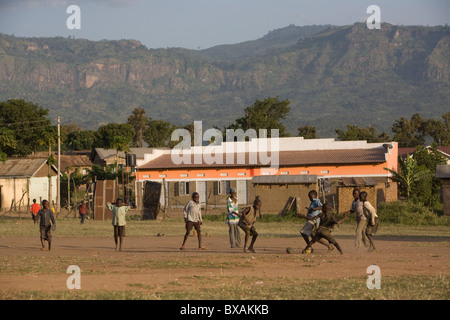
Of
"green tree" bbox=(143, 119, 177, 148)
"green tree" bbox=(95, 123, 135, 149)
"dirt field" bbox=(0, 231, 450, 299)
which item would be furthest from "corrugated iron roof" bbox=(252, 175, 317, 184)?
"green tree" bbox=(143, 119, 177, 148)

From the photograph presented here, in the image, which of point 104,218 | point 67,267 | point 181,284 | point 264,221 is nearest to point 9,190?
point 104,218

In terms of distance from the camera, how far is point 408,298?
11906 mm

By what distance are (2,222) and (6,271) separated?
23.4 metres

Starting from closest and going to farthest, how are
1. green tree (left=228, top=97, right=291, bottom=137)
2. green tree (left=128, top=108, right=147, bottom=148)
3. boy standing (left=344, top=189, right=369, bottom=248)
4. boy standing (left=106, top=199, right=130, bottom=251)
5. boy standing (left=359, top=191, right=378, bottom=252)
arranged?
boy standing (left=359, top=191, right=378, bottom=252) < boy standing (left=344, top=189, right=369, bottom=248) < boy standing (left=106, top=199, right=130, bottom=251) < green tree (left=228, top=97, right=291, bottom=137) < green tree (left=128, top=108, right=147, bottom=148)

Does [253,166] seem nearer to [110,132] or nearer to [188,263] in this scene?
[188,263]

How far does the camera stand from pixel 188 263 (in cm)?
1780

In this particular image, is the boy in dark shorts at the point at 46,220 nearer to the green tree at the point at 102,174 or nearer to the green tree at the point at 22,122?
the green tree at the point at 102,174

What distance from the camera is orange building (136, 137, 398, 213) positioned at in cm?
5488

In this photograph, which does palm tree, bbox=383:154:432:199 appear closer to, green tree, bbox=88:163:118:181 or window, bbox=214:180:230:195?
window, bbox=214:180:230:195

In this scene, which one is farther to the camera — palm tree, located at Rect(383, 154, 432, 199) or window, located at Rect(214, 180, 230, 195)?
window, located at Rect(214, 180, 230, 195)

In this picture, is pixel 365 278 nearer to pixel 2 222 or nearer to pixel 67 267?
pixel 67 267

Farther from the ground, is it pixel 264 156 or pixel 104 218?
pixel 264 156

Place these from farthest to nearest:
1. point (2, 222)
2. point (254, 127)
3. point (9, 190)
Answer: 1. point (254, 127)
2. point (9, 190)
3. point (2, 222)

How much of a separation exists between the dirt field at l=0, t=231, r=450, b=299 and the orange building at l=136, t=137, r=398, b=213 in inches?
1097
